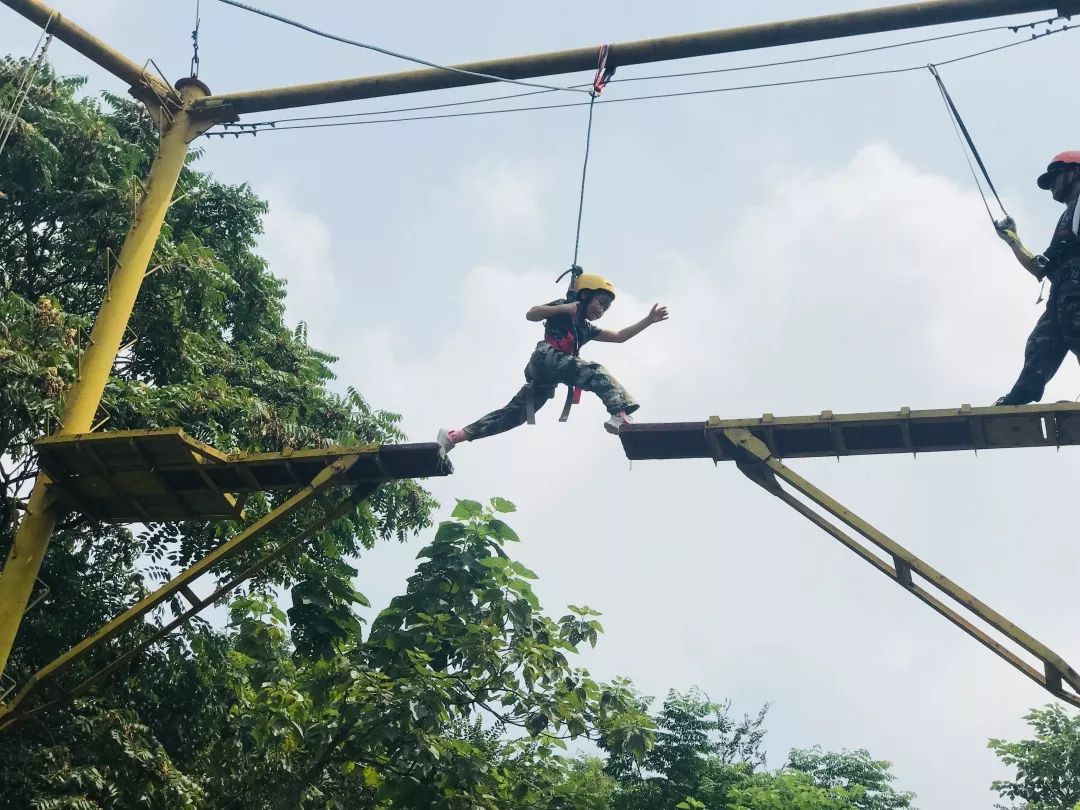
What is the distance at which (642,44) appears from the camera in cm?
898

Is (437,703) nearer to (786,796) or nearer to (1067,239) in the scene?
(1067,239)

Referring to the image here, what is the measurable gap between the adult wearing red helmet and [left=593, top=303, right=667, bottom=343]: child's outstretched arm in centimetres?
232

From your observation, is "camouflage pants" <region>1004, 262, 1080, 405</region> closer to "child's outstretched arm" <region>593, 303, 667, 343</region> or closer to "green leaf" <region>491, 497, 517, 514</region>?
"child's outstretched arm" <region>593, 303, 667, 343</region>

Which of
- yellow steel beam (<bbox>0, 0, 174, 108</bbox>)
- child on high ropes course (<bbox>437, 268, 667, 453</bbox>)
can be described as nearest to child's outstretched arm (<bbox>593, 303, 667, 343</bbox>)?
child on high ropes course (<bbox>437, 268, 667, 453</bbox>)

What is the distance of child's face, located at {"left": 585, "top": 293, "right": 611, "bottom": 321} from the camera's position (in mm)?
9078

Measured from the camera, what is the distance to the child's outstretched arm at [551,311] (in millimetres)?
8984

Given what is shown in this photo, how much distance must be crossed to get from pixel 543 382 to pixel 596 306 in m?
0.67

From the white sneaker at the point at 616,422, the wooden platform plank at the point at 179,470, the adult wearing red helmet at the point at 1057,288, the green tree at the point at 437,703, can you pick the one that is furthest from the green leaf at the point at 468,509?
the adult wearing red helmet at the point at 1057,288

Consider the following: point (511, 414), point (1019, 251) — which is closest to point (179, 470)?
point (511, 414)

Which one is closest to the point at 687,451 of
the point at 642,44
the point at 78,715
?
the point at 642,44

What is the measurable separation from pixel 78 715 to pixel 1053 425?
9381 mm

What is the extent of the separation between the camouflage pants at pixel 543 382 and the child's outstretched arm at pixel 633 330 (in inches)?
14.4

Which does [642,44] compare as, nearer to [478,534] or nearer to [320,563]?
[478,534]

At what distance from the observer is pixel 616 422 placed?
27.0 ft
